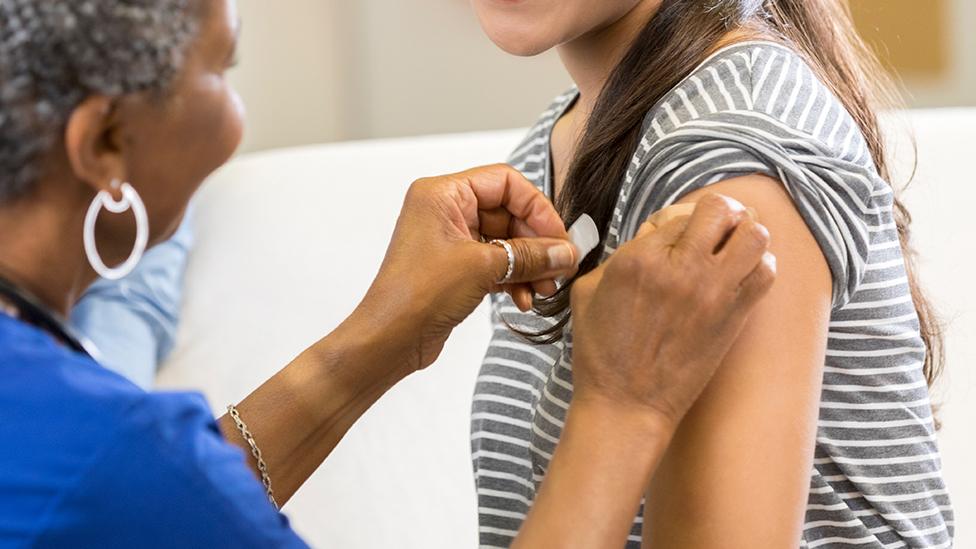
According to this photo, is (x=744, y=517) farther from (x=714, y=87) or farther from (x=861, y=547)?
(x=714, y=87)

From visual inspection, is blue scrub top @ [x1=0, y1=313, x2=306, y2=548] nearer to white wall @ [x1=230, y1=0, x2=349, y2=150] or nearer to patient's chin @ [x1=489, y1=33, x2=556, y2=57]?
patient's chin @ [x1=489, y1=33, x2=556, y2=57]

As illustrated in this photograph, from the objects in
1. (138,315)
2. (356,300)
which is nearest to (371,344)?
(356,300)

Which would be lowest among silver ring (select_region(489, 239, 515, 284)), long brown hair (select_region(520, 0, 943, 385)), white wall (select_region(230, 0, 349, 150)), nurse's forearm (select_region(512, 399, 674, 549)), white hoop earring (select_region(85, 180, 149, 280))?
nurse's forearm (select_region(512, 399, 674, 549))

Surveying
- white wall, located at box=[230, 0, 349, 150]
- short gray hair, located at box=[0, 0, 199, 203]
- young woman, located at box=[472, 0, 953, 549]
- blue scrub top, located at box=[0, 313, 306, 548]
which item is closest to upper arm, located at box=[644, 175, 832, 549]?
young woman, located at box=[472, 0, 953, 549]

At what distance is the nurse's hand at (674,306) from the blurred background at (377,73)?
6.45ft

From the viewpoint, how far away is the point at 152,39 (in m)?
0.70

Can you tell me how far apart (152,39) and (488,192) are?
390 millimetres

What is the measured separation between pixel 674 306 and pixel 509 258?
0.24m

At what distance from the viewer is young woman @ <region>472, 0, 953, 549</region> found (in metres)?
0.80

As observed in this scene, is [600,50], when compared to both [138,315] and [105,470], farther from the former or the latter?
[138,315]

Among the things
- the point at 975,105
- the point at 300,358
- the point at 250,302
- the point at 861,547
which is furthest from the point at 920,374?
the point at 975,105

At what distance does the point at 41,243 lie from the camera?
726 millimetres

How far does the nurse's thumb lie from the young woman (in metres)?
0.03

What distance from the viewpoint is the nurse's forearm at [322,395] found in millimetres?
1017
